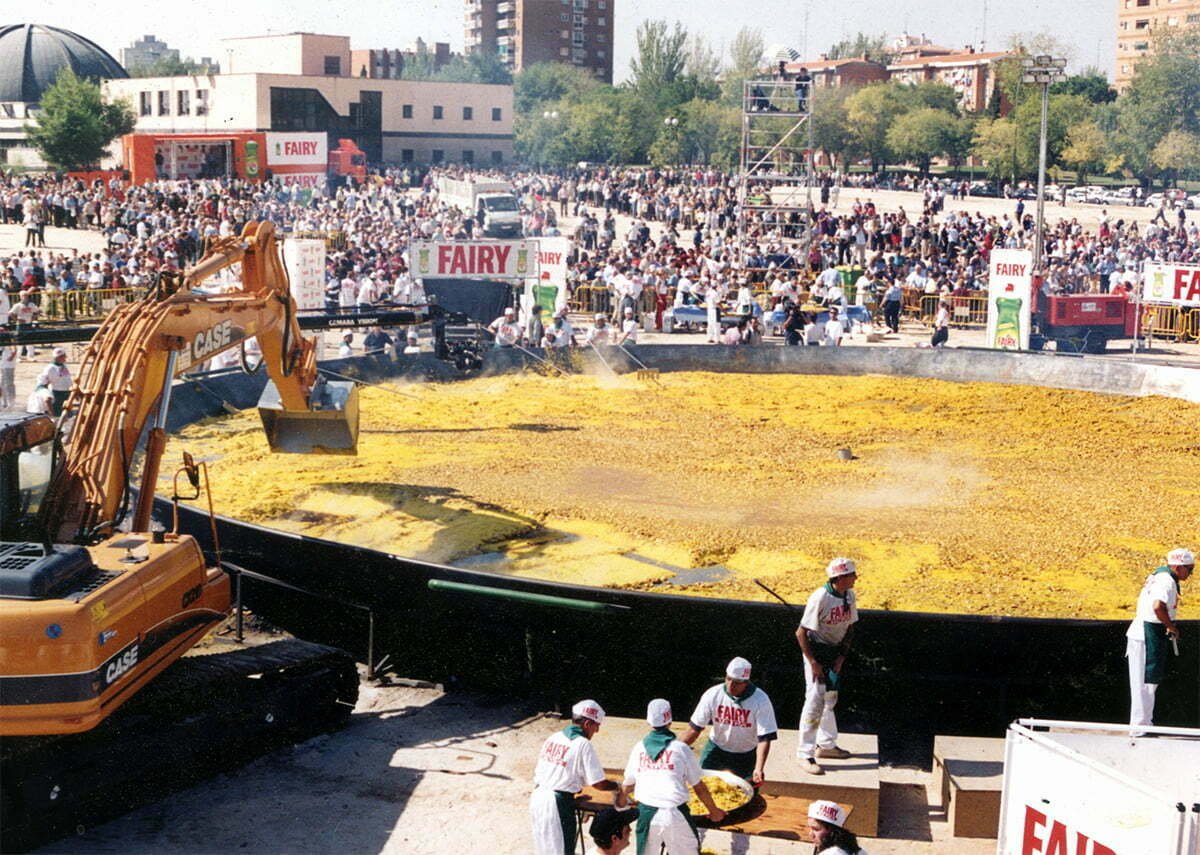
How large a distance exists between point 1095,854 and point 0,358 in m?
20.9

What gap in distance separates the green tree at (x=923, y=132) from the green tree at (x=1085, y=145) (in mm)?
9019

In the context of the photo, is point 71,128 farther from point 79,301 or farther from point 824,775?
point 824,775

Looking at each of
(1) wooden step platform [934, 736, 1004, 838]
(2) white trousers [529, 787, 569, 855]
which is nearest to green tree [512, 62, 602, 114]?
(1) wooden step platform [934, 736, 1004, 838]

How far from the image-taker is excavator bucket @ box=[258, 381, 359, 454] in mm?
16781

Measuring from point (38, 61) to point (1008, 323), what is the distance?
94038mm

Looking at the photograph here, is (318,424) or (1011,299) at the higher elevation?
(1011,299)

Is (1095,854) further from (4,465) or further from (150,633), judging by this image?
(4,465)

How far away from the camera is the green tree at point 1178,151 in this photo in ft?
233

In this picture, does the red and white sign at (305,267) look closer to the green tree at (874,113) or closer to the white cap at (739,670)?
the white cap at (739,670)

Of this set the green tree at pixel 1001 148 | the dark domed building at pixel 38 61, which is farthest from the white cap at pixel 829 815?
the dark domed building at pixel 38 61

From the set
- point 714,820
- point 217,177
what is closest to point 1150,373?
point 714,820

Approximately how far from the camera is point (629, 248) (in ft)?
146

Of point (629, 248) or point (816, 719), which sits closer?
point (816, 719)

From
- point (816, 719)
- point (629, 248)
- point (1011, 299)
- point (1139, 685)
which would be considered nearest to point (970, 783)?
point (816, 719)
